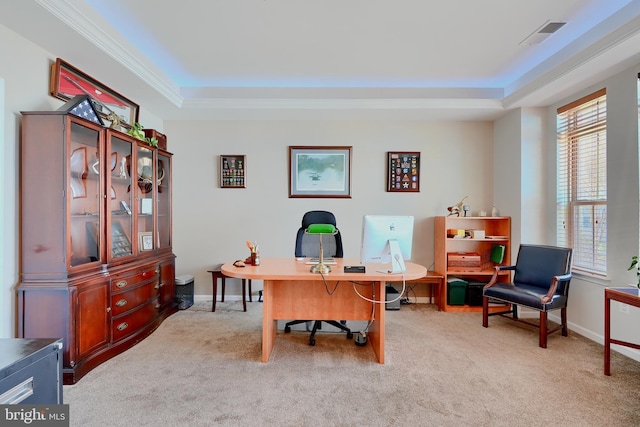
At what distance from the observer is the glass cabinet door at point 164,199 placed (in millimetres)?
3643

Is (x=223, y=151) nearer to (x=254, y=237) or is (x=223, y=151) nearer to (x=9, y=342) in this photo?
(x=254, y=237)

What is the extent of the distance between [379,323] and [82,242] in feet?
8.55

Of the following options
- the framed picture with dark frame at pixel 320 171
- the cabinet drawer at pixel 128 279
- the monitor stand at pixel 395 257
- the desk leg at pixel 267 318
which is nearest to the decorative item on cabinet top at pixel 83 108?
the cabinet drawer at pixel 128 279

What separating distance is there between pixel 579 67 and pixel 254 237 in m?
4.09

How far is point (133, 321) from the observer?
114 inches

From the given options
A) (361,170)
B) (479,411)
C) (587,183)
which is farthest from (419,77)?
(479,411)

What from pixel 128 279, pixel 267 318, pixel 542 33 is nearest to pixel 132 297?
pixel 128 279

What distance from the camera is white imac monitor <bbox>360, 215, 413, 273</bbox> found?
2.37 meters

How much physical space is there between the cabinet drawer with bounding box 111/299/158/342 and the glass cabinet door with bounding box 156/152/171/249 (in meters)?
0.74

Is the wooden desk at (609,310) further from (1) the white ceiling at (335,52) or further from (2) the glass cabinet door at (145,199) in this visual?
(2) the glass cabinet door at (145,199)

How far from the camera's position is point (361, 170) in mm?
4336

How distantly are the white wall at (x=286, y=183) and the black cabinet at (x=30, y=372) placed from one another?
3096 millimetres

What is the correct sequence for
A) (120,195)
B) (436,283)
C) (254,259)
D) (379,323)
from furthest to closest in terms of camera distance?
(436,283) → (120,195) → (254,259) → (379,323)

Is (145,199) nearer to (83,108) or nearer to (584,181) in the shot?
(83,108)
